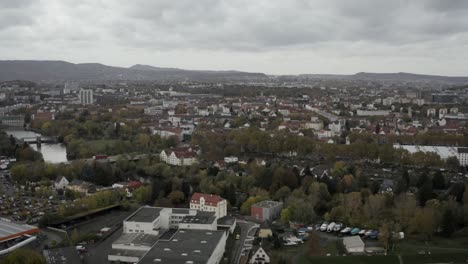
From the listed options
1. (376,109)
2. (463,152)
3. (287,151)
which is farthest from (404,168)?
(376,109)

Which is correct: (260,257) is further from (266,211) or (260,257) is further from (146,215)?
(146,215)

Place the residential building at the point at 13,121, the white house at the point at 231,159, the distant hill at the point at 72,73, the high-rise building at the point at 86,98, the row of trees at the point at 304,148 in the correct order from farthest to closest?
the distant hill at the point at 72,73
the high-rise building at the point at 86,98
the residential building at the point at 13,121
the white house at the point at 231,159
the row of trees at the point at 304,148

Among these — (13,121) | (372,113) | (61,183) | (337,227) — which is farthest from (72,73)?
(337,227)

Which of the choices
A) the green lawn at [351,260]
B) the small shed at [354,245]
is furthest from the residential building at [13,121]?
the green lawn at [351,260]

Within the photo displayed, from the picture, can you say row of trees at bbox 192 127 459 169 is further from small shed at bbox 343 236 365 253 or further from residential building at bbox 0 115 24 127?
residential building at bbox 0 115 24 127

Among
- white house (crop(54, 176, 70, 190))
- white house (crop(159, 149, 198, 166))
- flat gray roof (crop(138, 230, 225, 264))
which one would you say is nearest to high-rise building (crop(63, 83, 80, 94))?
white house (crop(159, 149, 198, 166))

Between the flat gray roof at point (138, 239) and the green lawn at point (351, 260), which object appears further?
the flat gray roof at point (138, 239)

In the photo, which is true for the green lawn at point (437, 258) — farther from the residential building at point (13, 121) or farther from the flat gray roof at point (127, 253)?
the residential building at point (13, 121)
